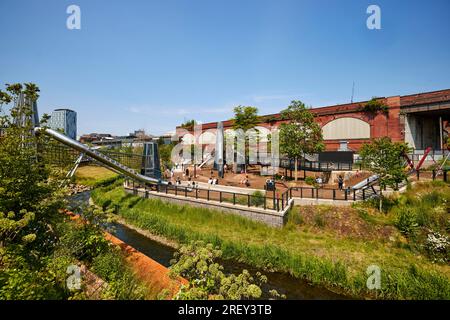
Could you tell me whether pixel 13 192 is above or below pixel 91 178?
above

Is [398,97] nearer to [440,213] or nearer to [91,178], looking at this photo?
[440,213]

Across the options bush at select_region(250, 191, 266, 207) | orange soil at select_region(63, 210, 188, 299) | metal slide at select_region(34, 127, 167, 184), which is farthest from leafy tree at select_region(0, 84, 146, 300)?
bush at select_region(250, 191, 266, 207)

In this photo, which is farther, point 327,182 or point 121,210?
point 327,182

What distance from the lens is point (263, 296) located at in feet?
29.5

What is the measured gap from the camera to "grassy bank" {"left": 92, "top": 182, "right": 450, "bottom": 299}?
8.57 metres

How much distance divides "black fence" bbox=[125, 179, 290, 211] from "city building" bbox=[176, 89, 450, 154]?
822 inches

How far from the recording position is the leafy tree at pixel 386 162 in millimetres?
13852

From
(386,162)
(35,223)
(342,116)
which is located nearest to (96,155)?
(35,223)

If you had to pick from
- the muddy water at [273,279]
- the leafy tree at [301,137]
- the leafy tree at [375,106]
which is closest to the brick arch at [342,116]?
the leafy tree at [375,106]

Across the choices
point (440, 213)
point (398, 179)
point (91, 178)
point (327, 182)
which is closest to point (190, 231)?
point (398, 179)

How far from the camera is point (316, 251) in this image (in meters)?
11.7

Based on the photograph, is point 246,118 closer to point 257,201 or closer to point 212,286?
point 257,201

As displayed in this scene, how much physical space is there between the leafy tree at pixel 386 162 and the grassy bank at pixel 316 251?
112 inches

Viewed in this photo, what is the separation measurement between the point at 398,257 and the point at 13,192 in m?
16.2
